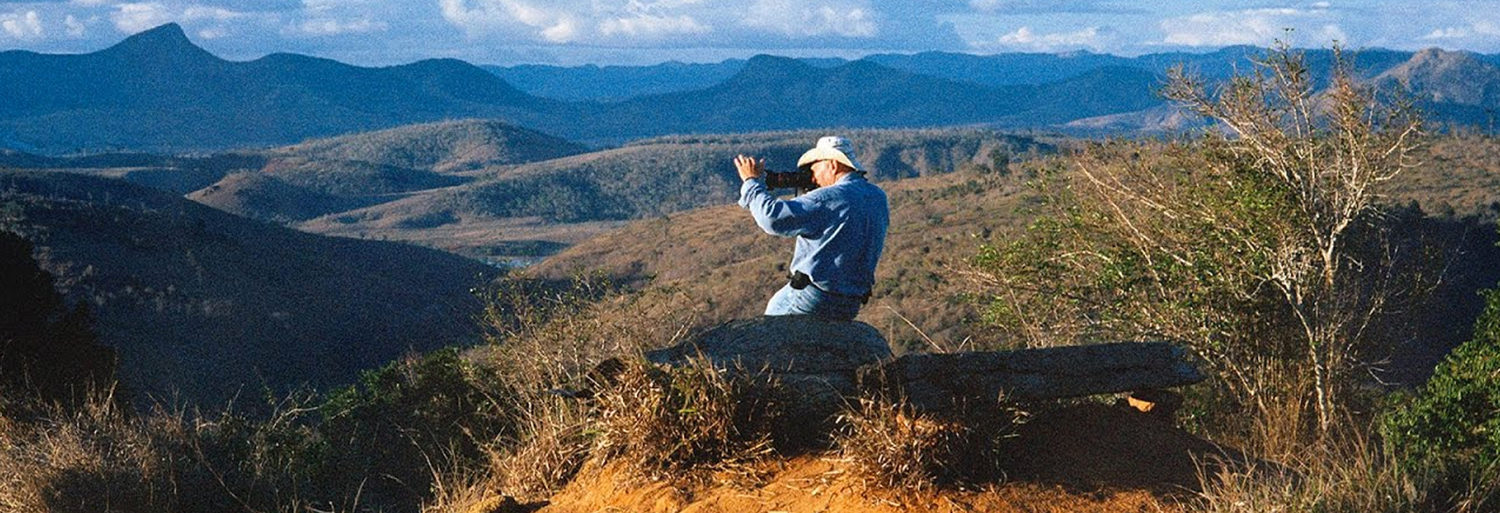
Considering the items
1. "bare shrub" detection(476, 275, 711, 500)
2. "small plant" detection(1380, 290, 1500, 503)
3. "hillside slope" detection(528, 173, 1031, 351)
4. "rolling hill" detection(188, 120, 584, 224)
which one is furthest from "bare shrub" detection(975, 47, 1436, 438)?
"rolling hill" detection(188, 120, 584, 224)

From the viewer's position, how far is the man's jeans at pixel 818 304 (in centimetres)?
583

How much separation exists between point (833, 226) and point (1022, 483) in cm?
177

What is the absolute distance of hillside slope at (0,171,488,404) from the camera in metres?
42.1

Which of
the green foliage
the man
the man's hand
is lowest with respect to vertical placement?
the green foliage

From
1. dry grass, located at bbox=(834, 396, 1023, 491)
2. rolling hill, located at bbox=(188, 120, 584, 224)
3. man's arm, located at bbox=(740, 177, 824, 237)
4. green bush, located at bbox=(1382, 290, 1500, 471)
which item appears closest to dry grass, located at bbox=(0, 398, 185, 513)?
man's arm, located at bbox=(740, 177, 824, 237)

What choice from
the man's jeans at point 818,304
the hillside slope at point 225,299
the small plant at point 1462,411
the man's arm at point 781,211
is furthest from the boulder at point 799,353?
the hillside slope at point 225,299

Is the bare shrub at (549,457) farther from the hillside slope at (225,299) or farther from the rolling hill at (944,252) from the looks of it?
the hillside slope at (225,299)

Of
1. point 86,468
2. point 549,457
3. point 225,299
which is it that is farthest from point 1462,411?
point 225,299

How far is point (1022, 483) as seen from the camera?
14.7 feet

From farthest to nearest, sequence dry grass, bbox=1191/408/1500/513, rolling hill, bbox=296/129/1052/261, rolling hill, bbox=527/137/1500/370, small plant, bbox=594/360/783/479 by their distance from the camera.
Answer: rolling hill, bbox=296/129/1052/261 → rolling hill, bbox=527/137/1500/370 → small plant, bbox=594/360/783/479 → dry grass, bbox=1191/408/1500/513

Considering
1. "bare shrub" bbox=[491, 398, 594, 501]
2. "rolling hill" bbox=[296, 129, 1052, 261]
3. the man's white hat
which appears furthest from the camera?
"rolling hill" bbox=[296, 129, 1052, 261]

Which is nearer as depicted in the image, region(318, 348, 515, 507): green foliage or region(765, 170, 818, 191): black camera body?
region(765, 170, 818, 191): black camera body

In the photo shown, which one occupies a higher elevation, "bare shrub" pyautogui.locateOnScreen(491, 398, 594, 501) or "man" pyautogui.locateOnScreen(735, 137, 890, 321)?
"man" pyautogui.locateOnScreen(735, 137, 890, 321)

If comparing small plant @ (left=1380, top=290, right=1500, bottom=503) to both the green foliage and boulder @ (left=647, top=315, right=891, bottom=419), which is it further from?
the green foliage
